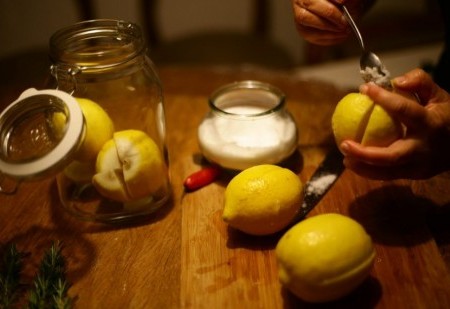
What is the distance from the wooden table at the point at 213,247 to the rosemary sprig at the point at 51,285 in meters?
0.03

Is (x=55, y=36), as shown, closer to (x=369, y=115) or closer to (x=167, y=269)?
(x=167, y=269)

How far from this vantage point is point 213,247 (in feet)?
2.70

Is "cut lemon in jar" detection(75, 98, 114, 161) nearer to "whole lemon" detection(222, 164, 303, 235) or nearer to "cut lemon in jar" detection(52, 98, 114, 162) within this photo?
"cut lemon in jar" detection(52, 98, 114, 162)

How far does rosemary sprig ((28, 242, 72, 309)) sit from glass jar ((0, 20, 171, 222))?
0.14 m

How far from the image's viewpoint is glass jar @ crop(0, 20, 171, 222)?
2.74 feet

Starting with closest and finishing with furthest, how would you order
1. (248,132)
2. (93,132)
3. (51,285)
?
(51,285) → (93,132) → (248,132)

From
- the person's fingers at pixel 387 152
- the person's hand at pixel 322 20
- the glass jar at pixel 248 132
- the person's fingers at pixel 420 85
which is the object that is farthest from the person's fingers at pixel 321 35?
the person's fingers at pixel 387 152

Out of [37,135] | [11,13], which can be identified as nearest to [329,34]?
[37,135]

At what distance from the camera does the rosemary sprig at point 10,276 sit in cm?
72

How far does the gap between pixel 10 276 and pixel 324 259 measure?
53cm

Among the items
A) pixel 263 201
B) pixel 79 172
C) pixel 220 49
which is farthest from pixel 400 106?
pixel 220 49

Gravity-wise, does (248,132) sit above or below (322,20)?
below

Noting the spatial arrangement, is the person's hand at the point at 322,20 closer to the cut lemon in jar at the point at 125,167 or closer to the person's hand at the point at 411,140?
the person's hand at the point at 411,140

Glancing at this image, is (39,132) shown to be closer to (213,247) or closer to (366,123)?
(213,247)
